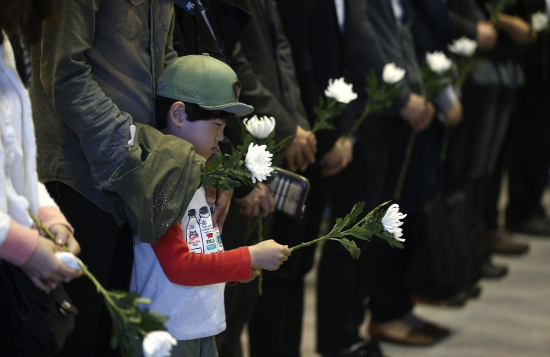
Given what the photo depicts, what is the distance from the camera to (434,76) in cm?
340

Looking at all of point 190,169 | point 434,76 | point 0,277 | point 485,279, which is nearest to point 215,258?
point 190,169

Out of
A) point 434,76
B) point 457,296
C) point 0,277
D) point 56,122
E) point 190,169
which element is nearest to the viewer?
point 0,277

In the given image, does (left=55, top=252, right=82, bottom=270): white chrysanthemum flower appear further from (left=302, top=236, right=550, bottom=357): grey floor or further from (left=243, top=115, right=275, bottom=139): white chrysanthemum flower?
(left=302, top=236, right=550, bottom=357): grey floor

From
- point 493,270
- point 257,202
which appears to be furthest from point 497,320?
point 257,202

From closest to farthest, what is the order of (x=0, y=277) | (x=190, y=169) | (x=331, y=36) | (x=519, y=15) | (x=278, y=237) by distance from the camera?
(x=0, y=277), (x=190, y=169), (x=278, y=237), (x=331, y=36), (x=519, y=15)

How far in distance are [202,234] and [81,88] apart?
0.41 metres

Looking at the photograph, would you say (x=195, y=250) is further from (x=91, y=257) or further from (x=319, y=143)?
(x=319, y=143)

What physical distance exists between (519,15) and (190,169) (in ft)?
10.6

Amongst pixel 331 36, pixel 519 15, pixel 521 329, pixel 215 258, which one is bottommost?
pixel 521 329

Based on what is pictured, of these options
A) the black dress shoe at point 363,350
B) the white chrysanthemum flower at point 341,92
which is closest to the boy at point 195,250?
the white chrysanthemum flower at point 341,92

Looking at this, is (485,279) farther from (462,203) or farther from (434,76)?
(434,76)

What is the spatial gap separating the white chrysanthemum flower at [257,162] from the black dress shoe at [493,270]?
9.66 feet

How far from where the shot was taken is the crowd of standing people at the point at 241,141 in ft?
5.81

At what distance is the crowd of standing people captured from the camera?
1771 mm
